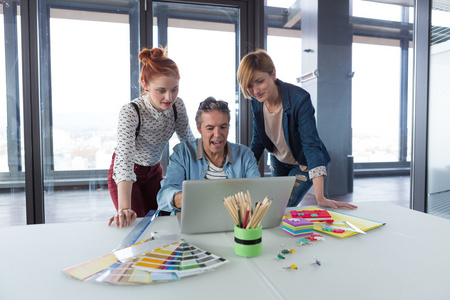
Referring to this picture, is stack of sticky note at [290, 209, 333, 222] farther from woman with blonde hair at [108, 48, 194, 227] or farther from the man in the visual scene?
woman with blonde hair at [108, 48, 194, 227]

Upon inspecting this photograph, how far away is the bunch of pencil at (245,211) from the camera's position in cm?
92

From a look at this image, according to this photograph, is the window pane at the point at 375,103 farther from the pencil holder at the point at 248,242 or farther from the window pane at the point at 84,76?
the pencil holder at the point at 248,242

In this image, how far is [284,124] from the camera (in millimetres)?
1868

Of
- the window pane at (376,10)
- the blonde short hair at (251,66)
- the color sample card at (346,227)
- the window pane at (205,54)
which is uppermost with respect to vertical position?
the window pane at (376,10)

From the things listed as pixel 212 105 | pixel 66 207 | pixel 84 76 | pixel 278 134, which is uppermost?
pixel 84 76

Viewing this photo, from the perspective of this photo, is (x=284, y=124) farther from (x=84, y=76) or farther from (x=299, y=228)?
(x=84, y=76)

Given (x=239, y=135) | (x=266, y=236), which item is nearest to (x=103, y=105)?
(x=239, y=135)

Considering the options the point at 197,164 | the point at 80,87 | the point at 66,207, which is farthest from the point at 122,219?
the point at 66,207

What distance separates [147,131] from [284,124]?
772 millimetres

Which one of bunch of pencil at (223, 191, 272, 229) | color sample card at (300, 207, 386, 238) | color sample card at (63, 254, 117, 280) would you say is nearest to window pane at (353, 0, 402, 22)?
color sample card at (300, 207, 386, 238)

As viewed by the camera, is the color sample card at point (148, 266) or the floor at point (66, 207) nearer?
the color sample card at point (148, 266)

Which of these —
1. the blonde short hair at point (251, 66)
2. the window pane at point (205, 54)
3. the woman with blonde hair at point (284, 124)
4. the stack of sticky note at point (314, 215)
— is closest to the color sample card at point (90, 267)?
the stack of sticky note at point (314, 215)

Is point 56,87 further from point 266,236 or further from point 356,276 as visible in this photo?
point 356,276

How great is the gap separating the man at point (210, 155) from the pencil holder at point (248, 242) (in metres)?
0.64
